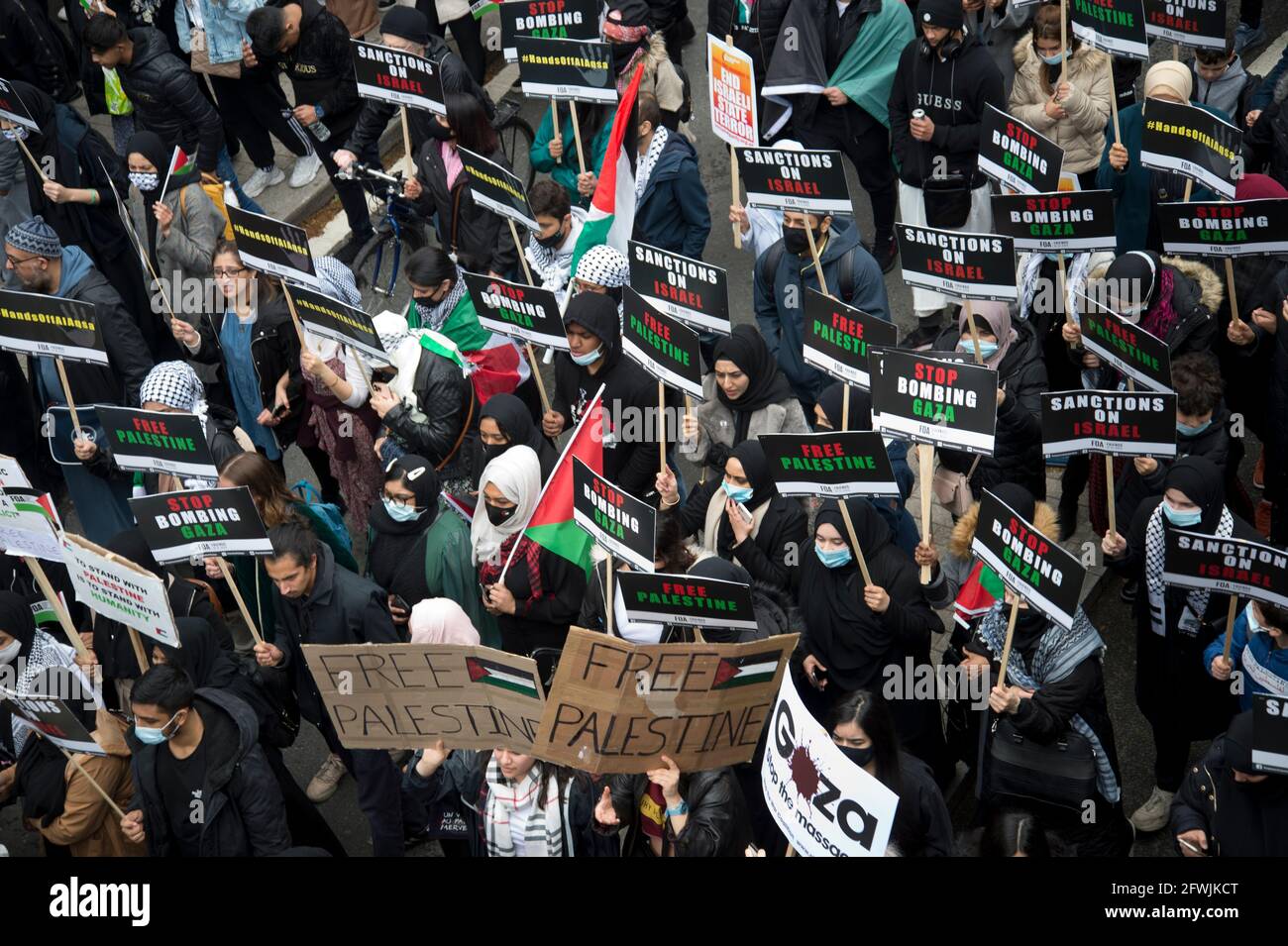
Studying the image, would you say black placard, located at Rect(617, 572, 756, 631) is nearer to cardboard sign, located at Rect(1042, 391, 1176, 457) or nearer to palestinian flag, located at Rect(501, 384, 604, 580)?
palestinian flag, located at Rect(501, 384, 604, 580)

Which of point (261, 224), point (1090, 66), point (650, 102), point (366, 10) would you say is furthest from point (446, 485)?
point (366, 10)

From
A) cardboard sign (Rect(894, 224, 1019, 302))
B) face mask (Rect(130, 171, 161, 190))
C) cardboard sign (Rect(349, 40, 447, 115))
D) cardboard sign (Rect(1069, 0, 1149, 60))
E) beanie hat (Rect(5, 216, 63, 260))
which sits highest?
cardboard sign (Rect(1069, 0, 1149, 60))

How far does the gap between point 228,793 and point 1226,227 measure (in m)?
5.42

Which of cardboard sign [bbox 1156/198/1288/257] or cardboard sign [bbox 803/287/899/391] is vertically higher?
cardboard sign [bbox 1156/198/1288/257]

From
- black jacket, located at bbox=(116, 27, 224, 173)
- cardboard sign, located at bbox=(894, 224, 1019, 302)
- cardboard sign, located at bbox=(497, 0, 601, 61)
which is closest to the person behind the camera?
cardboard sign, located at bbox=(894, 224, 1019, 302)

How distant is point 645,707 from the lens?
6.61 meters

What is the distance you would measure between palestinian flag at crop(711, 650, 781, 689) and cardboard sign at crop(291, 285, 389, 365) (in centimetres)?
306

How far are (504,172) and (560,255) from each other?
697 millimetres

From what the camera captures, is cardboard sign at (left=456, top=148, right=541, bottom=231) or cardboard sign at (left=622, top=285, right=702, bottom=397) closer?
cardboard sign at (left=622, top=285, right=702, bottom=397)

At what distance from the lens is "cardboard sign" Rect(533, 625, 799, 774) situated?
21.5ft

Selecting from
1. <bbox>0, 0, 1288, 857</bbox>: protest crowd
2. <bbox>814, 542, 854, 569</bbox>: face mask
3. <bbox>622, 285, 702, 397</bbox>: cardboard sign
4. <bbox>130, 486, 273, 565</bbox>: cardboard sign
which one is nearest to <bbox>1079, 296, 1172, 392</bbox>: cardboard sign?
<bbox>0, 0, 1288, 857</bbox>: protest crowd

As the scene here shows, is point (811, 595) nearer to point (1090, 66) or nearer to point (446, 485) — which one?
point (446, 485)

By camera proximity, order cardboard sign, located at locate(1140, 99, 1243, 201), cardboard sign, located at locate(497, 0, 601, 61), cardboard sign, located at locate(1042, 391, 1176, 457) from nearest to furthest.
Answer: cardboard sign, located at locate(1042, 391, 1176, 457) → cardboard sign, located at locate(1140, 99, 1243, 201) → cardboard sign, located at locate(497, 0, 601, 61)

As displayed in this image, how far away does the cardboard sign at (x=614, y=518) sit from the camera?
7.30 m
